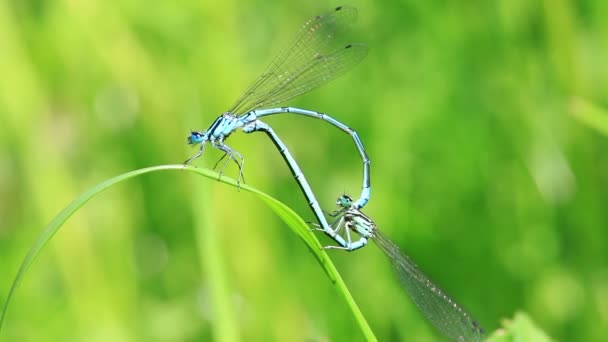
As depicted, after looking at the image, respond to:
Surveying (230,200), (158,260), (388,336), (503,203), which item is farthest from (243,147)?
(503,203)

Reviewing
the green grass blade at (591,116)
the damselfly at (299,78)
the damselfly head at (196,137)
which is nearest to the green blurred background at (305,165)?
the damselfly at (299,78)

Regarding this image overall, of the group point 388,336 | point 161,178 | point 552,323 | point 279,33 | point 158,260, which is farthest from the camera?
point 279,33

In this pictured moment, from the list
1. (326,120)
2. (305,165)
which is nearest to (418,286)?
(326,120)

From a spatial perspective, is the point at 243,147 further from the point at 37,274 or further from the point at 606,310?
the point at 606,310

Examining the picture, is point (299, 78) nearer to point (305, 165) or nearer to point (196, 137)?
point (196, 137)

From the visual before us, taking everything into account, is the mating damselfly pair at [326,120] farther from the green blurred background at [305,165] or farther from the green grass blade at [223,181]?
the green blurred background at [305,165]

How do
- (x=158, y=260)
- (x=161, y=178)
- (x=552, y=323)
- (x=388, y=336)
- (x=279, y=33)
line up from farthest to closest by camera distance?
(x=279, y=33), (x=161, y=178), (x=158, y=260), (x=552, y=323), (x=388, y=336)
